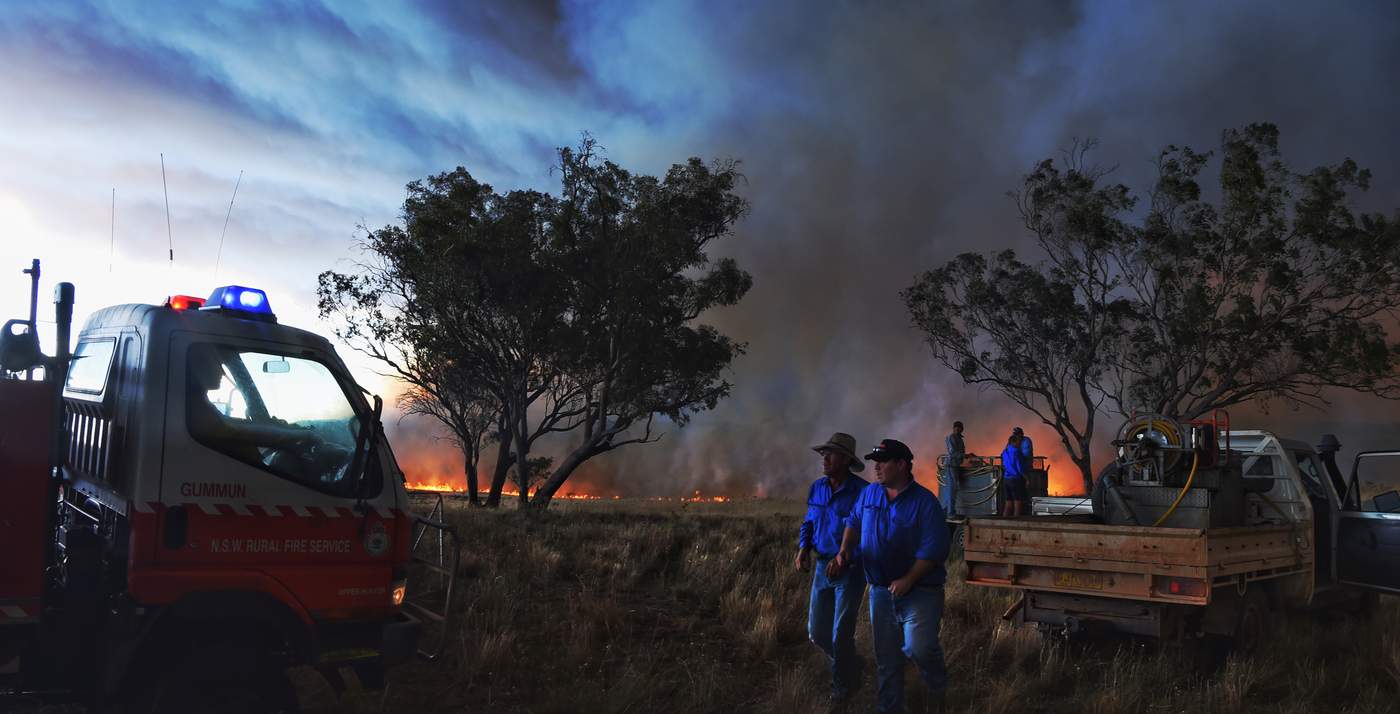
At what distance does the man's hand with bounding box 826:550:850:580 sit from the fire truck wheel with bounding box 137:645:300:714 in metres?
3.40

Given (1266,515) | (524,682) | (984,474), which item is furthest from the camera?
(984,474)

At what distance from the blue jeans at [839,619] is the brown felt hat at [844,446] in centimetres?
74

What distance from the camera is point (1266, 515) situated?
984 cm

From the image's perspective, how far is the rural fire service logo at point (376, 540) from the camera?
5335 mm

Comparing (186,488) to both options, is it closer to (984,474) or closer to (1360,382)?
(984,474)

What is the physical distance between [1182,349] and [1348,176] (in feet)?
22.0

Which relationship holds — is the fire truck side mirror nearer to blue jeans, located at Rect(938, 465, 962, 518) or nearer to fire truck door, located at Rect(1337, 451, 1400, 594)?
fire truck door, located at Rect(1337, 451, 1400, 594)

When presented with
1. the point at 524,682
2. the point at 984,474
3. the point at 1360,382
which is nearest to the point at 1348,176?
the point at 1360,382

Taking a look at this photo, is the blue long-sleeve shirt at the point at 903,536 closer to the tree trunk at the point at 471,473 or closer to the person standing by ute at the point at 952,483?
the person standing by ute at the point at 952,483

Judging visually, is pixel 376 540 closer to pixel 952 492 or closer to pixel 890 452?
pixel 890 452

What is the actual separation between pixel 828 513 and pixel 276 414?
148 inches

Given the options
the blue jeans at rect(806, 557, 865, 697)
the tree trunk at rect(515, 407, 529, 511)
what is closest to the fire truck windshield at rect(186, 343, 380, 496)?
the blue jeans at rect(806, 557, 865, 697)

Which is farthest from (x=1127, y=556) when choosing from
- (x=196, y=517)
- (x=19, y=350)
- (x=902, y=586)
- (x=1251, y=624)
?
(x=19, y=350)

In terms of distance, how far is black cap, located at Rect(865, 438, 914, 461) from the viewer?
6.29 meters
